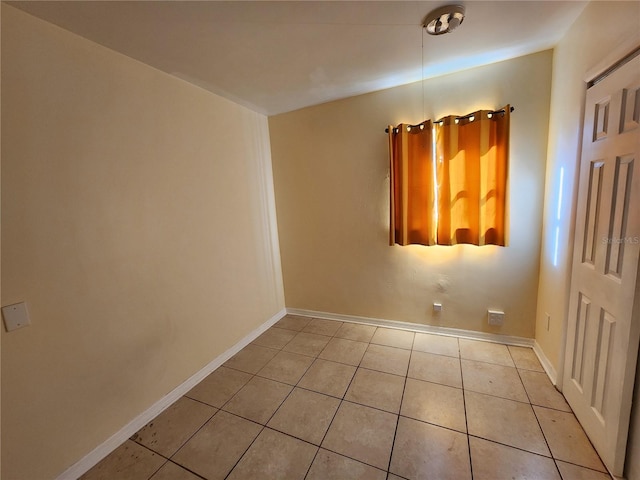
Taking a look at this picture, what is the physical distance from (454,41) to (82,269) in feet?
8.81

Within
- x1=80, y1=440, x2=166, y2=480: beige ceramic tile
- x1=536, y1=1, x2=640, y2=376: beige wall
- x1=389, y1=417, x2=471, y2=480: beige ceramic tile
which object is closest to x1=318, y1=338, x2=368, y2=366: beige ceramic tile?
x1=389, y1=417, x2=471, y2=480: beige ceramic tile

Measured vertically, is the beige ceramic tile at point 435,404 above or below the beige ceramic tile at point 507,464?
above

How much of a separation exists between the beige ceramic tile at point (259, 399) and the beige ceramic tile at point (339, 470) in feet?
1.49

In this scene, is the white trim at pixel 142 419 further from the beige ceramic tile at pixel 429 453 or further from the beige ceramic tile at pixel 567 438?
the beige ceramic tile at pixel 567 438

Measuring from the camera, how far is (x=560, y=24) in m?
1.55

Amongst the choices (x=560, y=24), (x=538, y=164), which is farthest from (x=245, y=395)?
(x=560, y=24)

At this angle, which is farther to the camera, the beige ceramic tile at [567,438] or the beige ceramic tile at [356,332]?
the beige ceramic tile at [356,332]

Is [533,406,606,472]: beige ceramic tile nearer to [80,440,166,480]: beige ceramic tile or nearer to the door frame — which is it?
the door frame

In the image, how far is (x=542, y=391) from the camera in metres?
1.72

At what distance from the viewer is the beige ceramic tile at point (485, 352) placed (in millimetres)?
2062

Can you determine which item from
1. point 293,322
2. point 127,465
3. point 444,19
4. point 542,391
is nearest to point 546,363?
point 542,391

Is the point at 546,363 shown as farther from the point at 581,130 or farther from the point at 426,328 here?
the point at 581,130

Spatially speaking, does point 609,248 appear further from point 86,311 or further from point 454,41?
point 86,311

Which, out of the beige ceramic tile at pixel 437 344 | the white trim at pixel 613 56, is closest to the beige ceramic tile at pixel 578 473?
the beige ceramic tile at pixel 437 344
